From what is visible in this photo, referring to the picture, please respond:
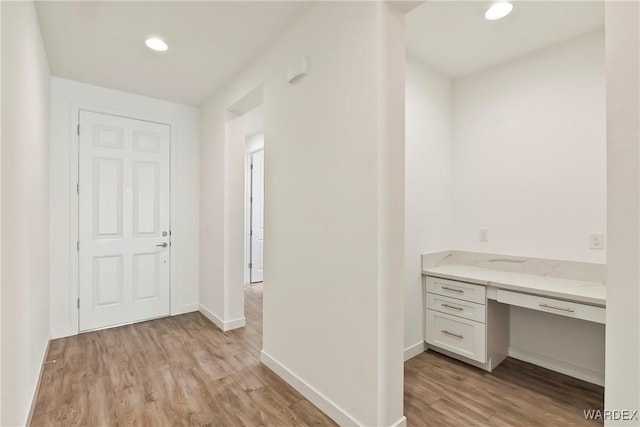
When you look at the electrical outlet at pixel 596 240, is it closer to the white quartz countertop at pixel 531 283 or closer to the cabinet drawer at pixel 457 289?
the white quartz countertop at pixel 531 283

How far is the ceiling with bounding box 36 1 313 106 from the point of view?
2066 mm

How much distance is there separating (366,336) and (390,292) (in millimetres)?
280

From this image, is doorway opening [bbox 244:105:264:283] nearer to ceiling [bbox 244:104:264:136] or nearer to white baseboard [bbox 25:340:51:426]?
ceiling [bbox 244:104:264:136]

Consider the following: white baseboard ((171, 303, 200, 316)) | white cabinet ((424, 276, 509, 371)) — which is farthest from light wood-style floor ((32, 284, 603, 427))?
white baseboard ((171, 303, 200, 316))

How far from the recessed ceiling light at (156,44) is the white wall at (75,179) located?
1262 millimetres

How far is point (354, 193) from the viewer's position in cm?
176

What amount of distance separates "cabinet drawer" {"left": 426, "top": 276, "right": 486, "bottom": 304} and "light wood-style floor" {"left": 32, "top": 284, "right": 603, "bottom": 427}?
0.57m

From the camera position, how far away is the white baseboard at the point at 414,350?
2.65 metres

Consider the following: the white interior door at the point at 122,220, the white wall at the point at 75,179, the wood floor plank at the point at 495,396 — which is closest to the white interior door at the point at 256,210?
the white wall at the point at 75,179

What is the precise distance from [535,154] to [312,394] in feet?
8.58

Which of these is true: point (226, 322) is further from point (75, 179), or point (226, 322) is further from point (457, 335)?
point (457, 335)

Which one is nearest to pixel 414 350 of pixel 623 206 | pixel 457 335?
pixel 457 335

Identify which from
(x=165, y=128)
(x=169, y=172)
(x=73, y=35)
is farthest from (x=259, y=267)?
(x=73, y=35)

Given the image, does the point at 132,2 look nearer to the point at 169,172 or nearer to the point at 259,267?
the point at 169,172
